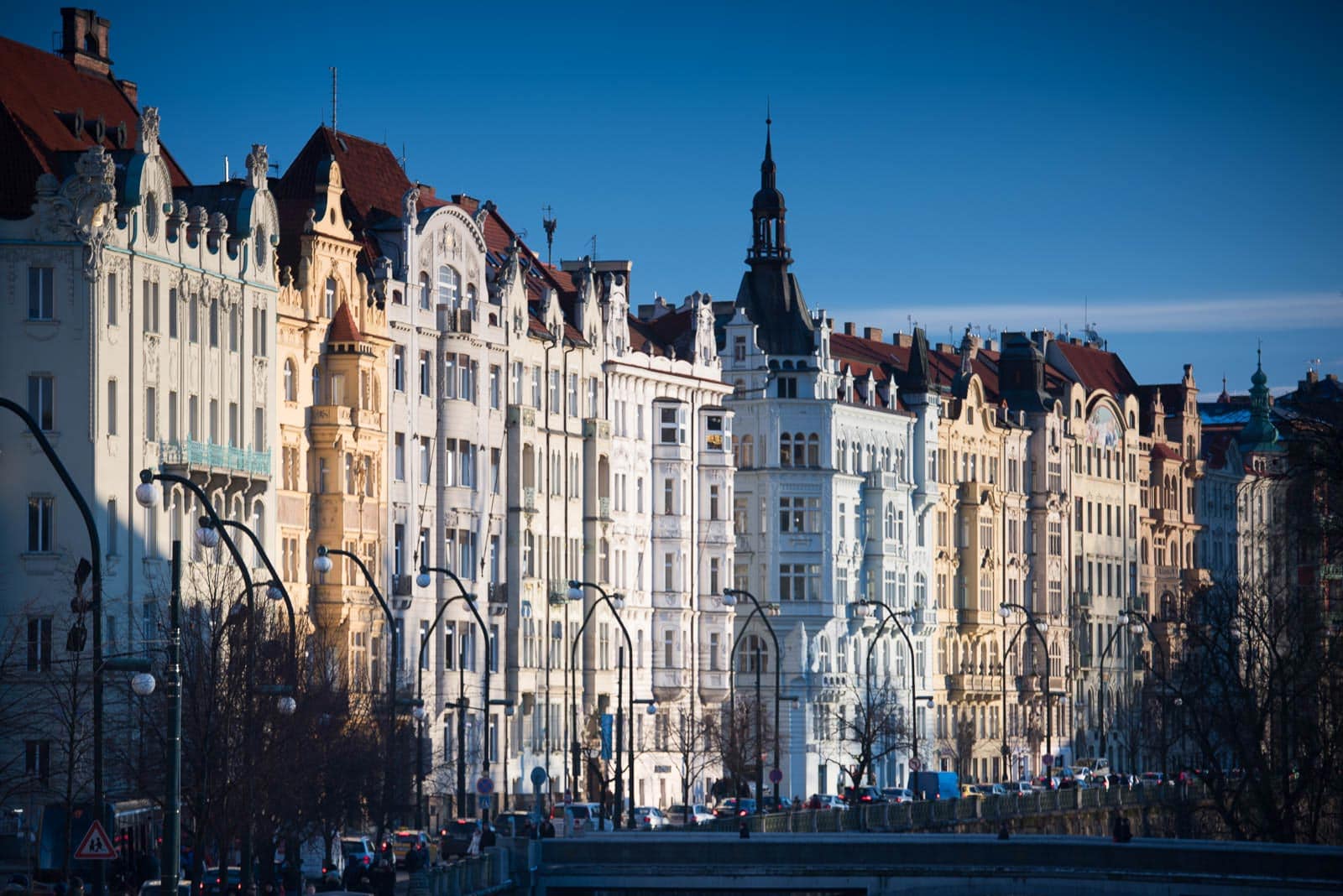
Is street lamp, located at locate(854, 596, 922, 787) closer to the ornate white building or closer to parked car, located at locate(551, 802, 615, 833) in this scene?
parked car, located at locate(551, 802, 615, 833)

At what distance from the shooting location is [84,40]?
10631cm

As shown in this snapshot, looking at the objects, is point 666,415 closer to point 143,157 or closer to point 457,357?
point 457,357

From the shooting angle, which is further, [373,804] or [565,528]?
[565,528]

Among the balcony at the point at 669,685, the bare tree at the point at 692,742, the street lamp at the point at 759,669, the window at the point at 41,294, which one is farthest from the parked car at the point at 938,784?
the window at the point at 41,294

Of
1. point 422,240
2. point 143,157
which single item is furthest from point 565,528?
point 143,157

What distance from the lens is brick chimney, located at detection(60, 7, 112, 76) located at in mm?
105562

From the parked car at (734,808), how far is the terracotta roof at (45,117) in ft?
96.1

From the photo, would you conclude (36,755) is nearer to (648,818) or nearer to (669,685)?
(648,818)

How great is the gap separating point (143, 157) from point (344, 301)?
1521cm

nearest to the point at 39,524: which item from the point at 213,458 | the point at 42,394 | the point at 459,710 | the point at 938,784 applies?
→ the point at 42,394

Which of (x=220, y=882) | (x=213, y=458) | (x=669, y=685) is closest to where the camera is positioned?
(x=220, y=882)

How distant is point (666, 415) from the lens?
141125 millimetres

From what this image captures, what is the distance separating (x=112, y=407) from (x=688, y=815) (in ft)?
97.6

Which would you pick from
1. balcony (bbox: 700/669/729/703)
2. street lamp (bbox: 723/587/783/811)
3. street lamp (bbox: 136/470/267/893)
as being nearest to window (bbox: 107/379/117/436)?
street lamp (bbox: 136/470/267/893)
